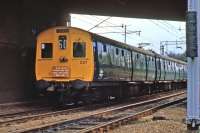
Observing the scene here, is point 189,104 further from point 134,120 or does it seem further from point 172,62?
point 172,62

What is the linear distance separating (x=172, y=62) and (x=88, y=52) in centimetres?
2411

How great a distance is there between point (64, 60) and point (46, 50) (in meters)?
1.05

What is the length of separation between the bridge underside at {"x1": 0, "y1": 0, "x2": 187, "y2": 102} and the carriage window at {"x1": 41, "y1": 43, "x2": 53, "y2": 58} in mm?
3472

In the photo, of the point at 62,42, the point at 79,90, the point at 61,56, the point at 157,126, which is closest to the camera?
the point at 157,126

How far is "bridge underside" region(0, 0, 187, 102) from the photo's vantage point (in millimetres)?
26828

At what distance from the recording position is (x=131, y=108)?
2273 cm

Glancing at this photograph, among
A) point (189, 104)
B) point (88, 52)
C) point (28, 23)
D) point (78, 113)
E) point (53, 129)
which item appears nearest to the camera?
point (189, 104)

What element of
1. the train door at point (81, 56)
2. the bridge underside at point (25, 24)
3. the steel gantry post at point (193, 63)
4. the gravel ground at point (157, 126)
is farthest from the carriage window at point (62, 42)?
the steel gantry post at point (193, 63)

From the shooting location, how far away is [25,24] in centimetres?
2875

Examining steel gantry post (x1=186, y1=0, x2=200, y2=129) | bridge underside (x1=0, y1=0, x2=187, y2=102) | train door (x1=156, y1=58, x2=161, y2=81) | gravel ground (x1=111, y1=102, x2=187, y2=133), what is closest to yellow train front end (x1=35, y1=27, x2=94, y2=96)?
bridge underside (x1=0, y1=0, x2=187, y2=102)

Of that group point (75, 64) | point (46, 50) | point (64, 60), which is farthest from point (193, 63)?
point (46, 50)

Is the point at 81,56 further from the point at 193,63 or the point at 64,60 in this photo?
the point at 193,63

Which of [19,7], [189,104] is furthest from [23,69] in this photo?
[189,104]

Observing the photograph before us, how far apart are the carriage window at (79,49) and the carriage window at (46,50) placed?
1.04 m
